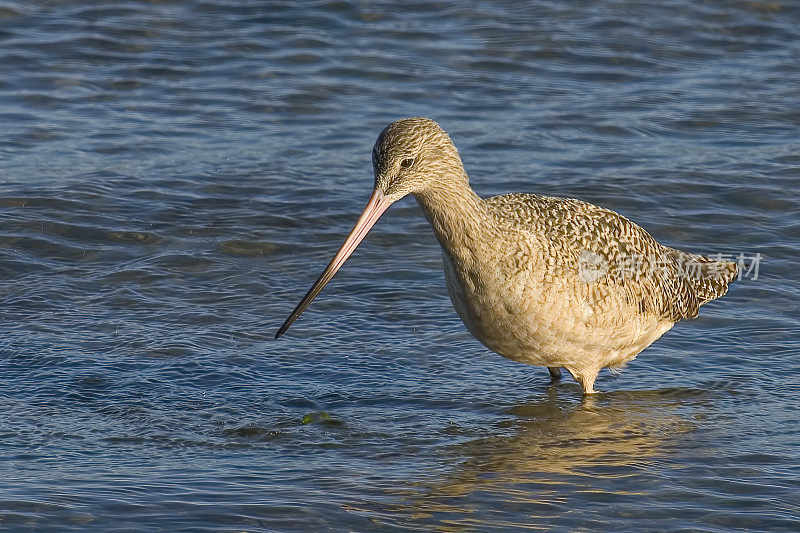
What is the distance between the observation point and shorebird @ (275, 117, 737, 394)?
19.0ft

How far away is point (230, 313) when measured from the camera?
7605 mm

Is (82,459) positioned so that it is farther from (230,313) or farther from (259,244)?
(259,244)

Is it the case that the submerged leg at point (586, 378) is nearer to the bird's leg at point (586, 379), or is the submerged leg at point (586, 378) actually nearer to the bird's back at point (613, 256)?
the bird's leg at point (586, 379)

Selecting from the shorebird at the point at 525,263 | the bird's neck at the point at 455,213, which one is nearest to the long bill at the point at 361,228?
the shorebird at the point at 525,263

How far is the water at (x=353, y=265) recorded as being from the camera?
5379 millimetres

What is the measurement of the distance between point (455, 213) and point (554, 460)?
3.91 ft

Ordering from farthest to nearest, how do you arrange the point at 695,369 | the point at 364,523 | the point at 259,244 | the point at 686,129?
the point at 686,129 → the point at 259,244 → the point at 695,369 → the point at 364,523

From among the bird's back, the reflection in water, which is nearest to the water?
the reflection in water

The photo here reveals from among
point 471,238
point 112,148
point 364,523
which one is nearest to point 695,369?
Result: point 471,238

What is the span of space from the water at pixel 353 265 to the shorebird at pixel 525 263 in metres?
0.40

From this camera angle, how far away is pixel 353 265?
841 cm

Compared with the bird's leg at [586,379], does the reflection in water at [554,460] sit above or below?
below

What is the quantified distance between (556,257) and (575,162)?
4.20m

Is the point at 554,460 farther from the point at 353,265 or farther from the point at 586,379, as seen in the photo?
the point at 353,265
